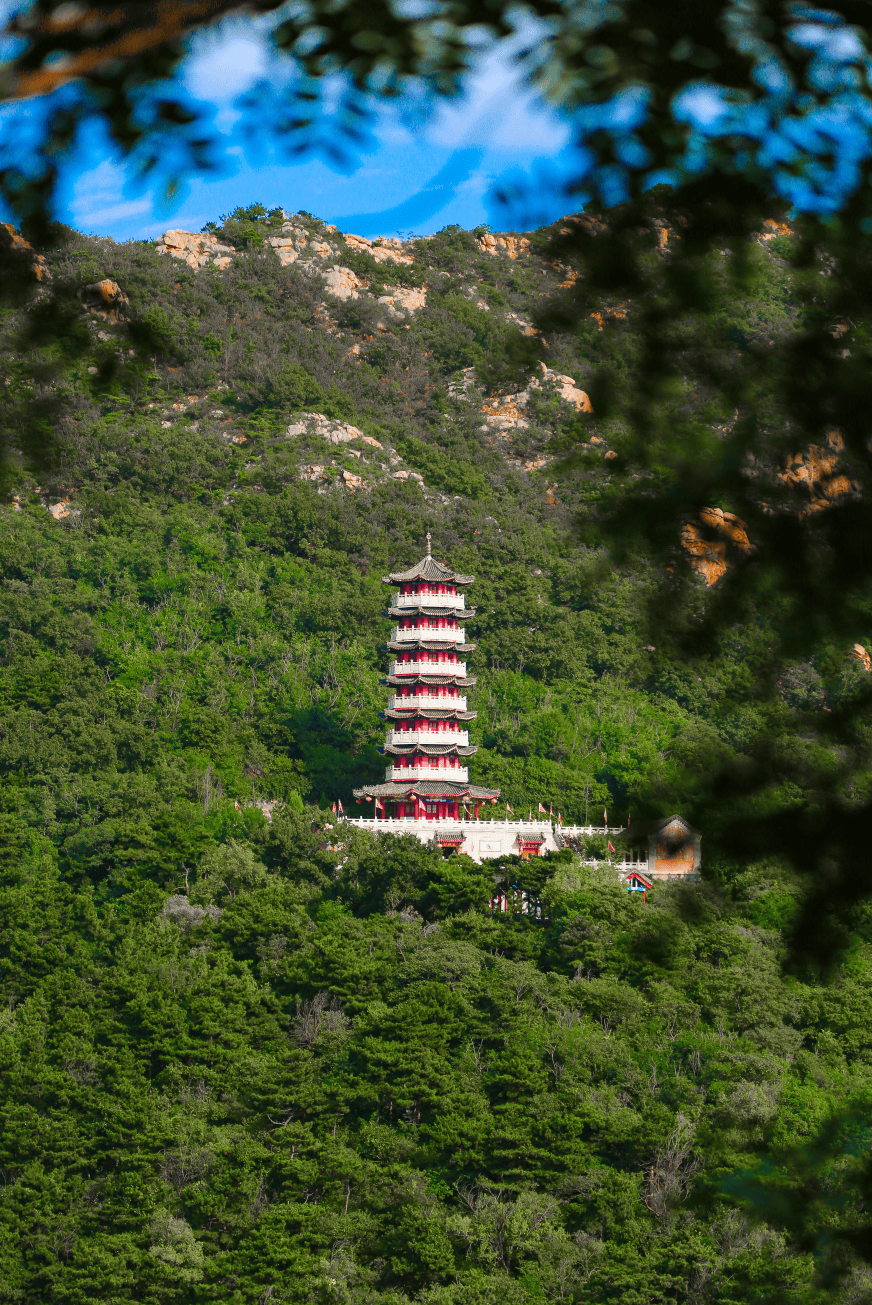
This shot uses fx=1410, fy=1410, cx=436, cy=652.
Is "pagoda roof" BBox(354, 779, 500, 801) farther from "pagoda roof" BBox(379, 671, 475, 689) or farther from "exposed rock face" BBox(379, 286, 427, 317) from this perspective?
"exposed rock face" BBox(379, 286, 427, 317)

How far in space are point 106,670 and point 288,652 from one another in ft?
23.5

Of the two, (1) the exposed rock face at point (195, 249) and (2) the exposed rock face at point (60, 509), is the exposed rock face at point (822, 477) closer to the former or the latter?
(2) the exposed rock face at point (60, 509)

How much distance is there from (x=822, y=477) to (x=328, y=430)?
6697 cm

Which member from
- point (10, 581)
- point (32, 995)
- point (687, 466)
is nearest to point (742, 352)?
point (687, 466)

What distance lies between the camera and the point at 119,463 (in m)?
64.7

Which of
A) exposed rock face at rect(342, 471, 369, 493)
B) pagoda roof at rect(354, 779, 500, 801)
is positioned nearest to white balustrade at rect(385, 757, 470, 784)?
pagoda roof at rect(354, 779, 500, 801)

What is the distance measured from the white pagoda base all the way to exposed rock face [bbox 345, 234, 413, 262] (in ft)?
195

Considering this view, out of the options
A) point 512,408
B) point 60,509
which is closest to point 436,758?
point 60,509

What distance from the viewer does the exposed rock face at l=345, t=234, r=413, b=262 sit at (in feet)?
293

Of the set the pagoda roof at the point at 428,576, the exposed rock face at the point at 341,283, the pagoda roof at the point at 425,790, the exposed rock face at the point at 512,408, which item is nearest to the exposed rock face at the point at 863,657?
the pagoda roof at the point at 425,790

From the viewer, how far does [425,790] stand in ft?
132

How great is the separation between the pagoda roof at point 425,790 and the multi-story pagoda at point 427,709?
28 millimetres

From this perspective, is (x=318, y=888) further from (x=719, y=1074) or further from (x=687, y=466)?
(x=687, y=466)

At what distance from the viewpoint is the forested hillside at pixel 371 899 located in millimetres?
5762
